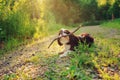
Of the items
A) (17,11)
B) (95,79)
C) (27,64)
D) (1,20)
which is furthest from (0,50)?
(95,79)

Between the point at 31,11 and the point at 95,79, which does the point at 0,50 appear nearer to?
the point at 31,11

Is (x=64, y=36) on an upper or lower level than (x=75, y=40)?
upper

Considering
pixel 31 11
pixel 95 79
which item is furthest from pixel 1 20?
pixel 95 79

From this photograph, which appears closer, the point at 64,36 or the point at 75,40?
the point at 64,36

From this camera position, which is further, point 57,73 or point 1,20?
point 1,20

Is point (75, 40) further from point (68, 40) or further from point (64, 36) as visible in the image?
point (64, 36)

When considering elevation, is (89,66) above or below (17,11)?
below

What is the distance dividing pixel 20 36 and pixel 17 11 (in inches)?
45.7

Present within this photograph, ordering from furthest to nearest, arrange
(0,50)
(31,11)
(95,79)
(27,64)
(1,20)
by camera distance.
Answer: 1. (31,11)
2. (1,20)
3. (0,50)
4. (27,64)
5. (95,79)

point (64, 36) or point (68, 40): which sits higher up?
point (64, 36)

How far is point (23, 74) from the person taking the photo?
287 inches

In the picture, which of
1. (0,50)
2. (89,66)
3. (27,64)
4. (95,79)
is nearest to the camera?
(95,79)

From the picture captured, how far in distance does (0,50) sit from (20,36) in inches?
82.3

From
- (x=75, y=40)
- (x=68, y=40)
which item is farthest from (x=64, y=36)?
(x=75, y=40)
